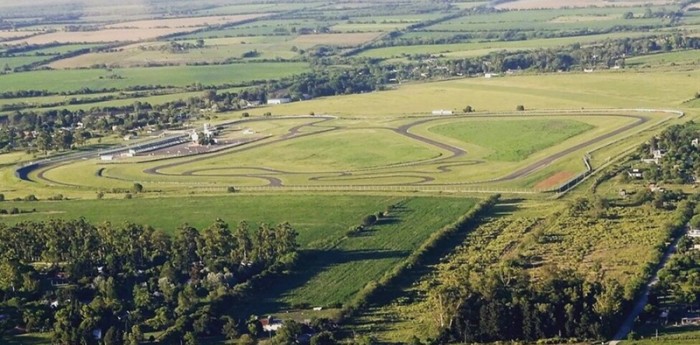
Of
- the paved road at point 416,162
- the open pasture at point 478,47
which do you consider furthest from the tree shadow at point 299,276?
the open pasture at point 478,47

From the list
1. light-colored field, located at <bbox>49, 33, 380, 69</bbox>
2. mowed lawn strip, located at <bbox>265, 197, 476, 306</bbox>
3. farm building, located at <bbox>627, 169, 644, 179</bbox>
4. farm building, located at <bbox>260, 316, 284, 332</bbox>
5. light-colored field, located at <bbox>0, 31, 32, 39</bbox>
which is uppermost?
light-colored field, located at <bbox>0, 31, 32, 39</bbox>

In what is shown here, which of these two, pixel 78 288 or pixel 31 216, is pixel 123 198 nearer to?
pixel 31 216

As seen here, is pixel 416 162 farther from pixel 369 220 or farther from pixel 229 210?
pixel 369 220

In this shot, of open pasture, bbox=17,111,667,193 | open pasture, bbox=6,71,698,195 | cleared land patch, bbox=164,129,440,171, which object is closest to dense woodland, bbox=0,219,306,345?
open pasture, bbox=17,111,667,193

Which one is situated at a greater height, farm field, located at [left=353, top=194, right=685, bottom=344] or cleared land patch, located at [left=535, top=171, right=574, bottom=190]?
cleared land patch, located at [left=535, top=171, right=574, bottom=190]

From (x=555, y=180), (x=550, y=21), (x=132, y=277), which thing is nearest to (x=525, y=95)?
(x=555, y=180)

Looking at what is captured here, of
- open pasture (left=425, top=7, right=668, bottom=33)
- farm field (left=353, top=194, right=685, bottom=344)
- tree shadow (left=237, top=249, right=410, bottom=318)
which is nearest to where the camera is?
farm field (left=353, top=194, right=685, bottom=344)

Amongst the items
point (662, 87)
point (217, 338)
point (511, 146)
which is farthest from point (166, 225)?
point (662, 87)

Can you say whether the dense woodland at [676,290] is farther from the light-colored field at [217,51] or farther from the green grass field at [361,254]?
the light-colored field at [217,51]

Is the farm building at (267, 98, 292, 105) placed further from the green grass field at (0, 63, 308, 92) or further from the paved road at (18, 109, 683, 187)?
the green grass field at (0, 63, 308, 92)
